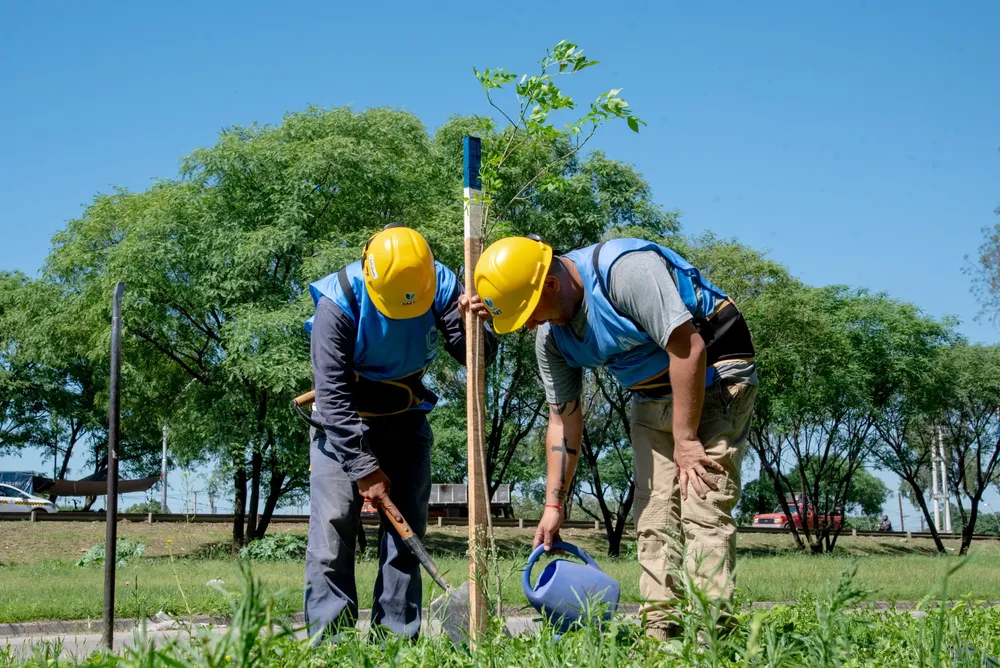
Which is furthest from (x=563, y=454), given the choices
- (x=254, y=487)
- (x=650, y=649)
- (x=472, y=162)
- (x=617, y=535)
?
(x=617, y=535)

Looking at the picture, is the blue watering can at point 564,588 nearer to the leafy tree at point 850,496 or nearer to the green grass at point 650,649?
the green grass at point 650,649

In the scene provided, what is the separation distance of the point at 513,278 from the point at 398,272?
2.60 feet

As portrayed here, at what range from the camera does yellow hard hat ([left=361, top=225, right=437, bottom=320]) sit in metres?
4.74

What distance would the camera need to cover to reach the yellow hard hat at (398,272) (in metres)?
4.74

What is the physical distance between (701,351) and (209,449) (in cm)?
1983

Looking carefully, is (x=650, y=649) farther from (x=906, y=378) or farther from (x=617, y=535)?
(x=906, y=378)

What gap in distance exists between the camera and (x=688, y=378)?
12.9 feet

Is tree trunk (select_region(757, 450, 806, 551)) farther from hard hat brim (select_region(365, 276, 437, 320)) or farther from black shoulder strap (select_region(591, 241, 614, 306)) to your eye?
black shoulder strap (select_region(591, 241, 614, 306))

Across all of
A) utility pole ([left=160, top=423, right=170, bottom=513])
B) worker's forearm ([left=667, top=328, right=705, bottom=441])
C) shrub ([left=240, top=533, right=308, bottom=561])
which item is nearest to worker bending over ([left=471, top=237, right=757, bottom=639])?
worker's forearm ([left=667, top=328, right=705, bottom=441])

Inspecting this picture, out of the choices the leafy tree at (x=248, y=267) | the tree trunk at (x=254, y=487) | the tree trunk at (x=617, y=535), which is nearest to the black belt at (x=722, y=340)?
the leafy tree at (x=248, y=267)

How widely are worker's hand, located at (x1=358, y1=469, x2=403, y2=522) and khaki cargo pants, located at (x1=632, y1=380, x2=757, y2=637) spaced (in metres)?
1.19

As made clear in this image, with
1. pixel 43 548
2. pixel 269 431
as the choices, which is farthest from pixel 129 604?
pixel 43 548

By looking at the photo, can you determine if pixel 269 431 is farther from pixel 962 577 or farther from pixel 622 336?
pixel 622 336

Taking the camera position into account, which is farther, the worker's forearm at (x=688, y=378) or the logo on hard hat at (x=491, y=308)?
the logo on hard hat at (x=491, y=308)
